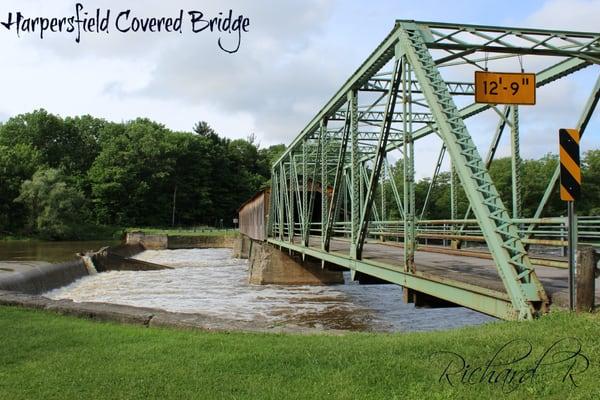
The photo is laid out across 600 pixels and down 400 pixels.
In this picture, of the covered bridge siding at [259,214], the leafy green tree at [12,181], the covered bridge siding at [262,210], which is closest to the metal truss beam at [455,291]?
the covered bridge siding at [262,210]

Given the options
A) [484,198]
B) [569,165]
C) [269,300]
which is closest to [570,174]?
[569,165]

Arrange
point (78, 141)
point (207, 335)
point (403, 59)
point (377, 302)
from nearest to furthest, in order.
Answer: point (207, 335) → point (403, 59) → point (377, 302) → point (78, 141)

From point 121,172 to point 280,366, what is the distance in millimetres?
86572

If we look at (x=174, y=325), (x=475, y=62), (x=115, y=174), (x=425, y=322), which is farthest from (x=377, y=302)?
(x=115, y=174)

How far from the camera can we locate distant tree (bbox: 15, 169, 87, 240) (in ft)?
219

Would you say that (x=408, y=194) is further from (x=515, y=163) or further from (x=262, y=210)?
(x=262, y=210)

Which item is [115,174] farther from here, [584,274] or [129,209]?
[584,274]

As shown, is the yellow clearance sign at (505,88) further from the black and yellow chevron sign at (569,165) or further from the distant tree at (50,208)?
the distant tree at (50,208)

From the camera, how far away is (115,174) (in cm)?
8756

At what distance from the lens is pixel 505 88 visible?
9.61 meters

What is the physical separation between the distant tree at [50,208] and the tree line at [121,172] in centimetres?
18

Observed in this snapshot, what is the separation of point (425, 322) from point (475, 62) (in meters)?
8.53

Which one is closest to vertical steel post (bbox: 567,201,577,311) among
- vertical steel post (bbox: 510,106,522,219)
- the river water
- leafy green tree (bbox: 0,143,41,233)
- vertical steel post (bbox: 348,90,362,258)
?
vertical steel post (bbox: 510,106,522,219)

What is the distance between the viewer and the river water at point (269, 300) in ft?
59.0
